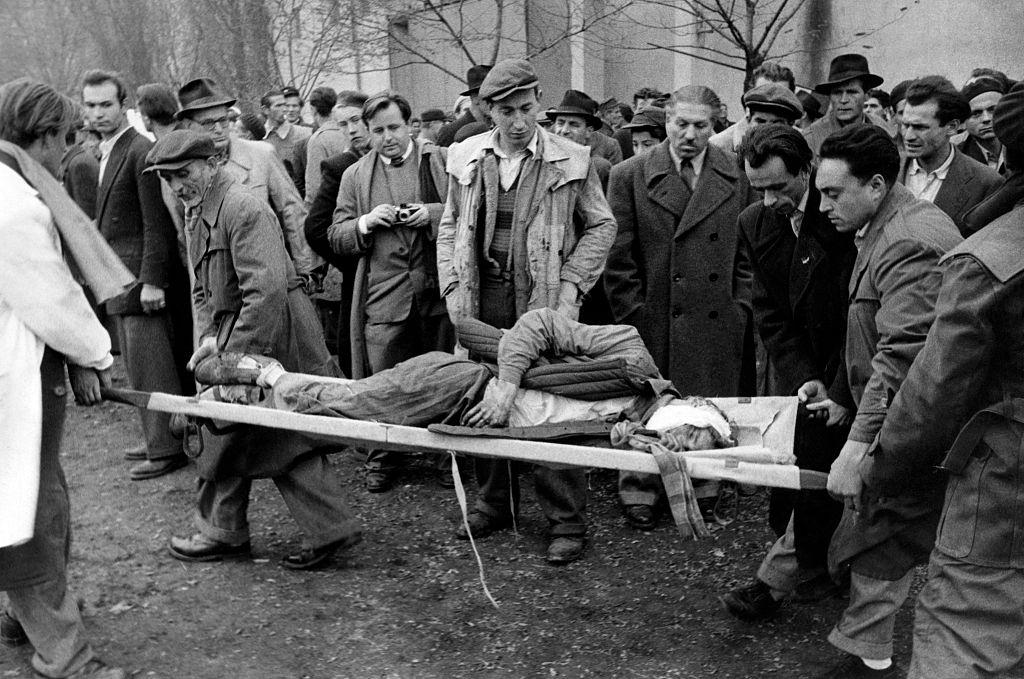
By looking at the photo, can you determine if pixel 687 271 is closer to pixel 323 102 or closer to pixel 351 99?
pixel 351 99

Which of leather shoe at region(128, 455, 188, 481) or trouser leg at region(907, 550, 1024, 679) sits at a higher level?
trouser leg at region(907, 550, 1024, 679)

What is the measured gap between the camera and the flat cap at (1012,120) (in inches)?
113

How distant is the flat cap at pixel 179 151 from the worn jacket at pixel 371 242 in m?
1.35

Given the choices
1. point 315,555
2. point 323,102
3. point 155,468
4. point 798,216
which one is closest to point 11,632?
point 315,555

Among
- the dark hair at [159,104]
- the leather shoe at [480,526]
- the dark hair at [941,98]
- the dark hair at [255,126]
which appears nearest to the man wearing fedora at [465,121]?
the dark hair at [159,104]

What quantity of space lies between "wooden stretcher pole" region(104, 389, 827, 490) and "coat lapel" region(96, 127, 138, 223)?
89.0 inches

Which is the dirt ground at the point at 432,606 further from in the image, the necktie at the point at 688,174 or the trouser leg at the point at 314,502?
Answer: the necktie at the point at 688,174

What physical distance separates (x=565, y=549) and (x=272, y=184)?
3052mm

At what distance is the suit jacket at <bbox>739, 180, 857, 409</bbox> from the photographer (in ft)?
12.9

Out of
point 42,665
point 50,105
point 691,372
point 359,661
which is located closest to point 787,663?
point 359,661

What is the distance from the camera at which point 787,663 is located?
3.93 m

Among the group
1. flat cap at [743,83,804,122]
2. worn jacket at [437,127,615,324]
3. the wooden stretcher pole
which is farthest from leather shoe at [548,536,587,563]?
flat cap at [743,83,804,122]

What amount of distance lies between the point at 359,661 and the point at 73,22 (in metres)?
24.3

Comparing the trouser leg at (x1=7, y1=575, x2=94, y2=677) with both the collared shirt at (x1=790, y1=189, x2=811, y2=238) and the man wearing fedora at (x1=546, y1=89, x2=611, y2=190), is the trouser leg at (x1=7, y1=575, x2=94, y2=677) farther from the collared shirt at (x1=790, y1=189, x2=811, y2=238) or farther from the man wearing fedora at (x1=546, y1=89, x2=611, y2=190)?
the man wearing fedora at (x1=546, y1=89, x2=611, y2=190)
